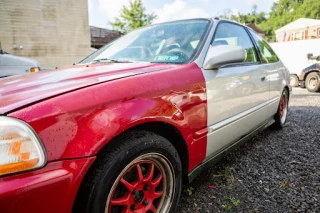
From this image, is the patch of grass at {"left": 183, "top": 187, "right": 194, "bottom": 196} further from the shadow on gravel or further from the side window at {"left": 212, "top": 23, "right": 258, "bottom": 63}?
the side window at {"left": 212, "top": 23, "right": 258, "bottom": 63}

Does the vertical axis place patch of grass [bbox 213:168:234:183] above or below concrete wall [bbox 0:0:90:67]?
below

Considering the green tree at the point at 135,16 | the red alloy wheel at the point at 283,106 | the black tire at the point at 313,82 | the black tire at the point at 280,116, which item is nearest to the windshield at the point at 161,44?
the black tire at the point at 280,116

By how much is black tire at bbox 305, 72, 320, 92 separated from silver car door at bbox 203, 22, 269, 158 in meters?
7.49

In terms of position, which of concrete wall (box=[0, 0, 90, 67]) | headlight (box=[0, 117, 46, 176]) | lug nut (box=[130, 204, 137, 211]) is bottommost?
lug nut (box=[130, 204, 137, 211])

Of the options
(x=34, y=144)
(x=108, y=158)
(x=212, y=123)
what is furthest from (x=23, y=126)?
(x=212, y=123)

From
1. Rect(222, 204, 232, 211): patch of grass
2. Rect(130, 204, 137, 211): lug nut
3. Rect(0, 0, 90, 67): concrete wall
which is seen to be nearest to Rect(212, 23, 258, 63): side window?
Rect(222, 204, 232, 211): patch of grass

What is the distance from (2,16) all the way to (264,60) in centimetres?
1263

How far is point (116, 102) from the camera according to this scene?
1177mm

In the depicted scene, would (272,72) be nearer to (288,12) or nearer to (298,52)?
(298,52)

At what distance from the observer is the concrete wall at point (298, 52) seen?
1148 centimetres

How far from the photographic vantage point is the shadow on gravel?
1.76 m

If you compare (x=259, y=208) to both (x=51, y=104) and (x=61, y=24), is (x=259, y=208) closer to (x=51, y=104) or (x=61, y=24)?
(x=51, y=104)

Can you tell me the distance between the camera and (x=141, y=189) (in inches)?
54.3

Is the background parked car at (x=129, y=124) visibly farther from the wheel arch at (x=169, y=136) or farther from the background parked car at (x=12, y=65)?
the background parked car at (x=12, y=65)
